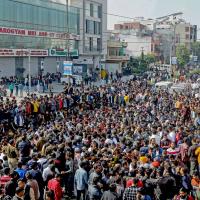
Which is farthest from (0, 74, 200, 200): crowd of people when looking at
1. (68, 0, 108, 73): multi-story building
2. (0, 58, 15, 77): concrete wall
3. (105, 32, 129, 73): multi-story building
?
(105, 32, 129, 73): multi-story building

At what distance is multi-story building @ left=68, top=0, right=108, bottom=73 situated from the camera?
62.1 meters

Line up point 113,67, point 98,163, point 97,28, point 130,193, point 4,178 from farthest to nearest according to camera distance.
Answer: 1. point 113,67
2. point 97,28
3. point 98,163
4. point 4,178
5. point 130,193

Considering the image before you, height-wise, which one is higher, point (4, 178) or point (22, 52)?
point (22, 52)

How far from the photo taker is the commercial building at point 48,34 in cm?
4600

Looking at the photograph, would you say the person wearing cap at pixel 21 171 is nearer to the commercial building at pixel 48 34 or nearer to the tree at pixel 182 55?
the commercial building at pixel 48 34

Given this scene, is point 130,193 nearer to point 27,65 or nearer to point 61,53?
point 27,65

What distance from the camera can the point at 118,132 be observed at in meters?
16.6

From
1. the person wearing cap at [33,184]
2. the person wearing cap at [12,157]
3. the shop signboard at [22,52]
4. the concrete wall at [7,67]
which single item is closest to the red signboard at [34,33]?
the shop signboard at [22,52]

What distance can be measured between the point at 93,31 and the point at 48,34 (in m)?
13.2

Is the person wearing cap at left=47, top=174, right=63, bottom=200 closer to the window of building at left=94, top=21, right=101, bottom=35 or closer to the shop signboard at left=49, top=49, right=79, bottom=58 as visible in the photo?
the shop signboard at left=49, top=49, right=79, bottom=58

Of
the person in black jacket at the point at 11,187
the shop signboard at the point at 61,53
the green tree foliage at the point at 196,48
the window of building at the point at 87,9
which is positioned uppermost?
the window of building at the point at 87,9

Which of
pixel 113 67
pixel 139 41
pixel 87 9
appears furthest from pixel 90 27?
pixel 139 41

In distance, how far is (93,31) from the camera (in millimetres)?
65500

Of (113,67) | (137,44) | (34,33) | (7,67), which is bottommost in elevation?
(113,67)
